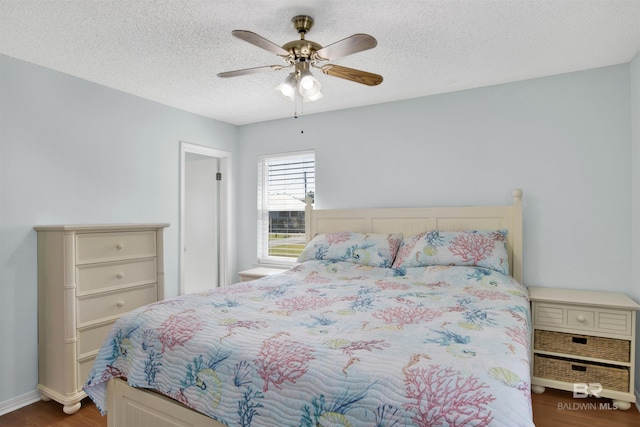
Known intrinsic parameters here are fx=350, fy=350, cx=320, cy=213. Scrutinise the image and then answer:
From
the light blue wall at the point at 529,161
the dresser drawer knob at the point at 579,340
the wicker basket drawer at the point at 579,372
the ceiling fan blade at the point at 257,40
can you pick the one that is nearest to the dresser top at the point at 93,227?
the ceiling fan blade at the point at 257,40

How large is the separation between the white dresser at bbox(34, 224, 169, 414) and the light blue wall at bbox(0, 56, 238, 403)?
112 millimetres

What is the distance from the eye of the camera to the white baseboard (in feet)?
7.70

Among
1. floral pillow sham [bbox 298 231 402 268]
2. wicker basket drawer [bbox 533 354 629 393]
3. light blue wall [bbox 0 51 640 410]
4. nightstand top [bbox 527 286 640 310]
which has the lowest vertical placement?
wicker basket drawer [bbox 533 354 629 393]

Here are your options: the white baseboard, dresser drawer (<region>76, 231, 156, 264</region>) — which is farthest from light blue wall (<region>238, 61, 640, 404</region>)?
the white baseboard

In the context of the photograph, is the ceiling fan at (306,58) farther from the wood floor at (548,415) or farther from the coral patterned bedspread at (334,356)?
the wood floor at (548,415)

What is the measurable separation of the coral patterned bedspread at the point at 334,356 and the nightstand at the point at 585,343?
23.7 inches

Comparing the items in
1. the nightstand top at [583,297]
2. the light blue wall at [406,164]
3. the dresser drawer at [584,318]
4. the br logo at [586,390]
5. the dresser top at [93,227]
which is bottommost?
the br logo at [586,390]

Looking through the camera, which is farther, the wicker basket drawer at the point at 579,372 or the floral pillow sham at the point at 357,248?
the floral pillow sham at the point at 357,248

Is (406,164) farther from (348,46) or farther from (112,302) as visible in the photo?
(112,302)

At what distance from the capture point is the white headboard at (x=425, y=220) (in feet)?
9.30

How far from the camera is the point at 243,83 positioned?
2.94m

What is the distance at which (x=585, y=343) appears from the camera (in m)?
2.41

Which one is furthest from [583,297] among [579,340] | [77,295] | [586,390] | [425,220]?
[77,295]

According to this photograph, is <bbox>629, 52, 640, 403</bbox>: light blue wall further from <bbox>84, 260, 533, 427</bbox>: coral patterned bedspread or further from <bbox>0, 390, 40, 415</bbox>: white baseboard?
<bbox>0, 390, 40, 415</bbox>: white baseboard
